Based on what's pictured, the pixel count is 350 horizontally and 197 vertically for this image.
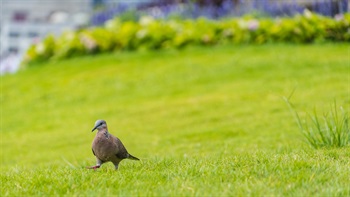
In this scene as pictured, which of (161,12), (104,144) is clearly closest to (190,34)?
(161,12)

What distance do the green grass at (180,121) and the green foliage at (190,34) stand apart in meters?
0.52

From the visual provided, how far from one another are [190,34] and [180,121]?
593cm

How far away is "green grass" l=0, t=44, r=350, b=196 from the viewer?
15.6 feet

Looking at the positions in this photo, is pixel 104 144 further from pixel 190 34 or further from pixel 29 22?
Answer: pixel 29 22

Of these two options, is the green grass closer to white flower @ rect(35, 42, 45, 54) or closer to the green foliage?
the green foliage

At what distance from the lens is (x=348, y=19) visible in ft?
50.2

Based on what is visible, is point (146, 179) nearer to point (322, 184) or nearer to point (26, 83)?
point (322, 184)

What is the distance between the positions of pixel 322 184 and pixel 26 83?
12705 millimetres

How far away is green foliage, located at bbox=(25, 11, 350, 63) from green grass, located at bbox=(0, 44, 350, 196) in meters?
0.52

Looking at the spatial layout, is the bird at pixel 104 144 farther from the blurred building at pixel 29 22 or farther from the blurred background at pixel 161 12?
the blurred building at pixel 29 22

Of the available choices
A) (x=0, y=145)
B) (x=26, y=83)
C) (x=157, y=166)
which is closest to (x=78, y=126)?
(x=0, y=145)

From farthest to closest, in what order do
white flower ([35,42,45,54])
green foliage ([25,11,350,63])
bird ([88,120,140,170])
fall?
white flower ([35,42,45,54])
green foliage ([25,11,350,63])
bird ([88,120,140,170])

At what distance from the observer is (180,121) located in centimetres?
1130

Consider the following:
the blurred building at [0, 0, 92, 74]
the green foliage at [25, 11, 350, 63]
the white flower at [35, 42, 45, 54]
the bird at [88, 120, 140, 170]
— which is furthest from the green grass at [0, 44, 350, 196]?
the blurred building at [0, 0, 92, 74]
